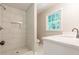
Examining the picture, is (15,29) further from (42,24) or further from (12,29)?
(42,24)

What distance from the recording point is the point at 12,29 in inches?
71.2

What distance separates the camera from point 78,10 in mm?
1223

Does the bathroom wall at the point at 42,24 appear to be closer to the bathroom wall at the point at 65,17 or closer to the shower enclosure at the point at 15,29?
the bathroom wall at the point at 65,17

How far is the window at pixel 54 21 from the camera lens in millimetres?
1251

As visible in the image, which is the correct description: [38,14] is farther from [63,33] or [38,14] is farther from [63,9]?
[63,33]

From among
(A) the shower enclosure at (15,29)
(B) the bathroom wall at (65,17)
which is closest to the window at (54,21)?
(B) the bathroom wall at (65,17)

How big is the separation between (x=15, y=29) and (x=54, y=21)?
1.01 meters

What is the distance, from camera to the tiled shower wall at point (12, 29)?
5.55 ft

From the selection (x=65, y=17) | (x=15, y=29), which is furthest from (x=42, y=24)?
(x=15, y=29)

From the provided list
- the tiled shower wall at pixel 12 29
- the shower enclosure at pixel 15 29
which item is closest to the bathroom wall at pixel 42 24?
the shower enclosure at pixel 15 29

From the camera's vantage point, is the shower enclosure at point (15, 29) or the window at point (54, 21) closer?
the window at point (54, 21)

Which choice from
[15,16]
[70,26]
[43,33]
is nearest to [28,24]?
[15,16]

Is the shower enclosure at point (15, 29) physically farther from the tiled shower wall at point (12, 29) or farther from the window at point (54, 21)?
the window at point (54, 21)

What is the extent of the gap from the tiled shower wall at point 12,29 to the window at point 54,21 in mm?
729
